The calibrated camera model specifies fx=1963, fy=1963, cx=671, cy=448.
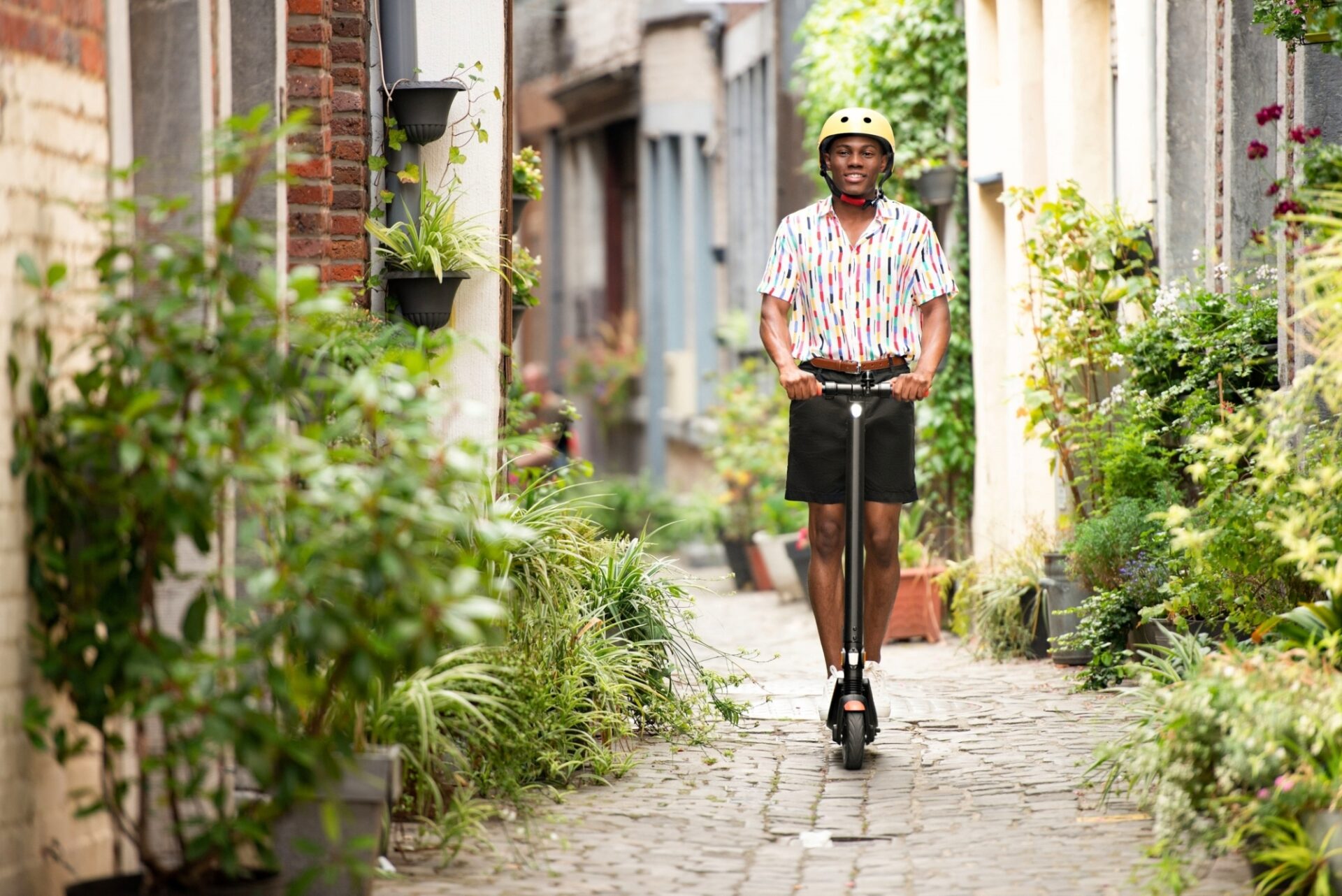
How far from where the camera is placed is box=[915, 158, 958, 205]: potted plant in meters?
11.9

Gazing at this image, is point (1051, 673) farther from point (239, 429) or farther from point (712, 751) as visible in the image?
point (239, 429)

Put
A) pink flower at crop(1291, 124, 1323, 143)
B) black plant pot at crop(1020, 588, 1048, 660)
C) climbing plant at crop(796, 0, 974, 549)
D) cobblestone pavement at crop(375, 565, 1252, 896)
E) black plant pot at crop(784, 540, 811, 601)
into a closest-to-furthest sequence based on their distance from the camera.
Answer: cobblestone pavement at crop(375, 565, 1252, 896), pink flower at crop(1291, 124, 1323, 143), black plant pot at crop(1020, 588, 1048, 660), climbing plant at crop(796, 0, 974, 549), black plant pot at crop(784, 540, 811, 601)

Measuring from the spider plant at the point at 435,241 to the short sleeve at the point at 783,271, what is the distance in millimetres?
1357

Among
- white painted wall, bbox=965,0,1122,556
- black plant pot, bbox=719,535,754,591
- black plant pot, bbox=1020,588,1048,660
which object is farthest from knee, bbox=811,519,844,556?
black plant pot, bbox=719,535,754,591

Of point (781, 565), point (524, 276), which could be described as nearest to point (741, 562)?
point (781, 565)

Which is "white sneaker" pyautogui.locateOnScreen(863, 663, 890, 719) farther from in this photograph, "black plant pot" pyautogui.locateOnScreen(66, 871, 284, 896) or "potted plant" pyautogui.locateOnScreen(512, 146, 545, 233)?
"potted plant" pyautogui.locateOnScreen(512, 146, 545, 233)

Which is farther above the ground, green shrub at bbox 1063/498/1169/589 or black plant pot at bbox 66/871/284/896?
green shrub at bbox 1063/498/1169/589

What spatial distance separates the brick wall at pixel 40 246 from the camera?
404 cm

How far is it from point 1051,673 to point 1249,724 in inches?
167

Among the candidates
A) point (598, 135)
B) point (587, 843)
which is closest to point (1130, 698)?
point (587, 843)

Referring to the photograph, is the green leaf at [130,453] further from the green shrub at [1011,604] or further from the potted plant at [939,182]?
the potted plant at [939,182]

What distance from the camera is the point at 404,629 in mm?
3602

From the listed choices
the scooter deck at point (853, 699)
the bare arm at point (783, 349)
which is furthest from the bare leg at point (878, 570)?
the bare arm at point (783, 349)

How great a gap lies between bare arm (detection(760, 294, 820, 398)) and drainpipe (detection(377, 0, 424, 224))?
1597mm
